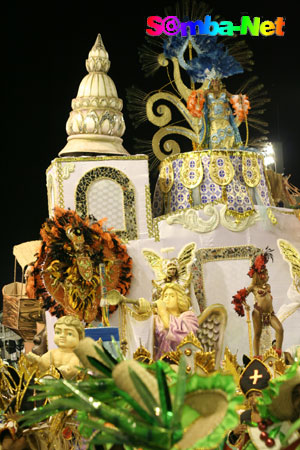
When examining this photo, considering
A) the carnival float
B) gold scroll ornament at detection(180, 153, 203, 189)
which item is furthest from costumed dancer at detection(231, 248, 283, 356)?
gold scroll ornament at detection(180, 153, 203, 189)

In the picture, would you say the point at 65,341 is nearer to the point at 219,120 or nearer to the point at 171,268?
the point at 171,268

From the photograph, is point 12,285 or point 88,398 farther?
point 12,285

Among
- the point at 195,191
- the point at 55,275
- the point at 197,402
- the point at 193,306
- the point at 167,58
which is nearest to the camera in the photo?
the point at 197,402

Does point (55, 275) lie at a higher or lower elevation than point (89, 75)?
lower

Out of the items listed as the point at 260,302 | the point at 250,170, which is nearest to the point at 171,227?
the point at 250,170

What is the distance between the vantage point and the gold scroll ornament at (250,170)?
17.0 meters

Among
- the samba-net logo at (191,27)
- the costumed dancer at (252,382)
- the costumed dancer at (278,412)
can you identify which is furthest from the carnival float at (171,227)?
the costumed dancer at (278,412)

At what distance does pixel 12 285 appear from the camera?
18219mm

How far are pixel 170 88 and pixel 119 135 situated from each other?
1479 mm

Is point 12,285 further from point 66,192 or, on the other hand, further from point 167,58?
point 167,58

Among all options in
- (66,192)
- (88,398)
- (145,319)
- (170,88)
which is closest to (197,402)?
(88,398)

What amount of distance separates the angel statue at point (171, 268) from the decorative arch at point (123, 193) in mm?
615

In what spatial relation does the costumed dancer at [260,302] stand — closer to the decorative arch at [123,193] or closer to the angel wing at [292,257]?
the angel wing at [292,257]

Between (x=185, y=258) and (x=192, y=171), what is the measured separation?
186 centimetres
